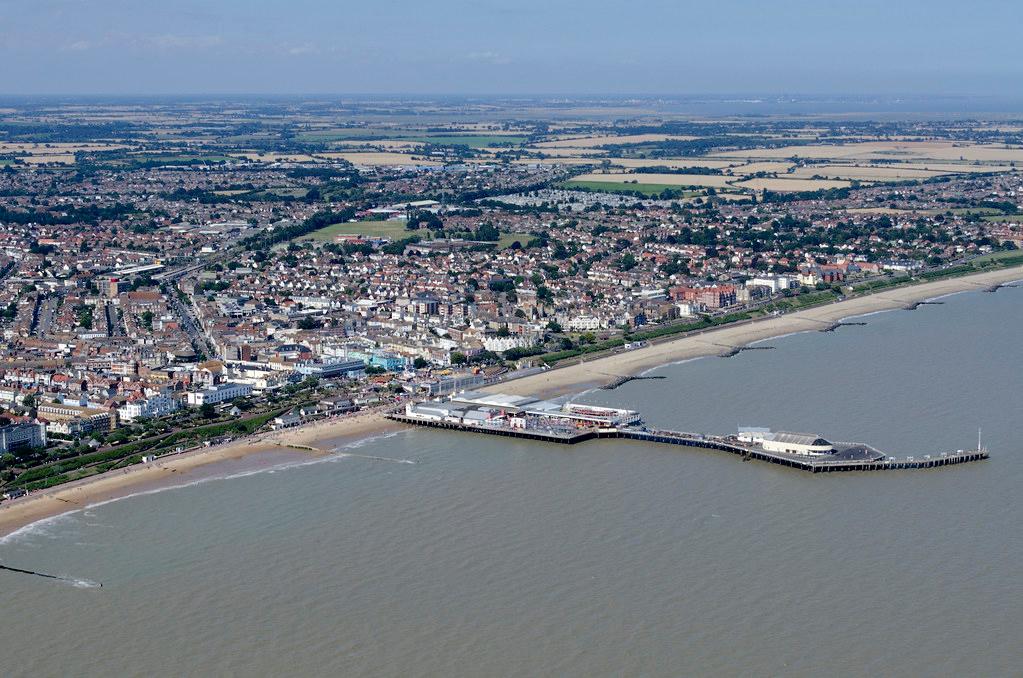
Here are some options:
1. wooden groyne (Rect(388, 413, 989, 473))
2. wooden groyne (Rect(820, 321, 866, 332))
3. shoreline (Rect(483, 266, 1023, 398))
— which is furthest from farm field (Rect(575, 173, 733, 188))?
wooden groyne (Rect(388, 413, 989, 473))

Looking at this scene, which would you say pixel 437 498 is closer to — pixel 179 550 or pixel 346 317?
pixel 179 550

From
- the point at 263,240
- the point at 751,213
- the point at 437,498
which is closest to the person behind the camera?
the point at 437,498

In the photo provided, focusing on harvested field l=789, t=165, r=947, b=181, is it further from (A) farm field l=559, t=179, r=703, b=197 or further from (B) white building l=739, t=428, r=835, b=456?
(B) white building l=739, t=428, r=835, b=456

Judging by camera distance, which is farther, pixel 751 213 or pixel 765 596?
pixel 751 213

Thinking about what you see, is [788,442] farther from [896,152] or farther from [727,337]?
[896,152]

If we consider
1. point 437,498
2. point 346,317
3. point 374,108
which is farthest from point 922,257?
point 374,108

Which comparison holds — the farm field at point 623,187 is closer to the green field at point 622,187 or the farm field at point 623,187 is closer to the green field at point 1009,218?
the green field at point 622,187
